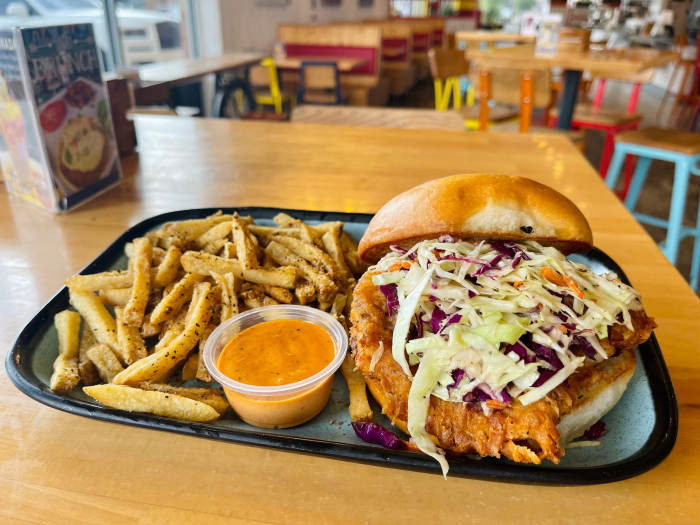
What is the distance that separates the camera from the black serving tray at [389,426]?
829 millimetres

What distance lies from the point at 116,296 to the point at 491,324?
1.01m

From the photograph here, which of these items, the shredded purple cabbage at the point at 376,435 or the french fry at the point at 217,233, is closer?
the shredded purple cabbage at the point at 376,435

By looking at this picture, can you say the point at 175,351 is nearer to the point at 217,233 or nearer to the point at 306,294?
the point at 306,294

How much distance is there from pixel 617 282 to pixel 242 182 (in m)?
1.82

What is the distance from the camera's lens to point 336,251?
1455 millimetres

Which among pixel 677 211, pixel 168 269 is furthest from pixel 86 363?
pixel 677 211

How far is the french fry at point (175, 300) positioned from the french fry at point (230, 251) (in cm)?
12

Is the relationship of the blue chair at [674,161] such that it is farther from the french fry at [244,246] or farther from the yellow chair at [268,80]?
the yellow chair at [268,80]

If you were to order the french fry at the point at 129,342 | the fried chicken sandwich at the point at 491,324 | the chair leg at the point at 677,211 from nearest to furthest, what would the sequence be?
the fried chicken sandwich at the point at 491,324, the french fry at the point at 129,342, the chair leg at the point at 677,211

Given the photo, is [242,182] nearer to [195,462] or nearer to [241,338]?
[241,338]

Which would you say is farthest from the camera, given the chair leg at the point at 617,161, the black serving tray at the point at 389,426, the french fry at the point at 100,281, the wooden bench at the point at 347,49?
the wooden bench at the point at 347,49

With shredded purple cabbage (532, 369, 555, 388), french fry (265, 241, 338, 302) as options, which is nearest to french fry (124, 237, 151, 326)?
french fry (265, 241, 338, 302)

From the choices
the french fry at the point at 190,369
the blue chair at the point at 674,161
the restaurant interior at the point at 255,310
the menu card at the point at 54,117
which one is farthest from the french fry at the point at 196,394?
the blue chair at the point at 674,161

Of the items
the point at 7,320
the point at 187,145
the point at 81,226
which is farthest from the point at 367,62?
the point at 7,320
